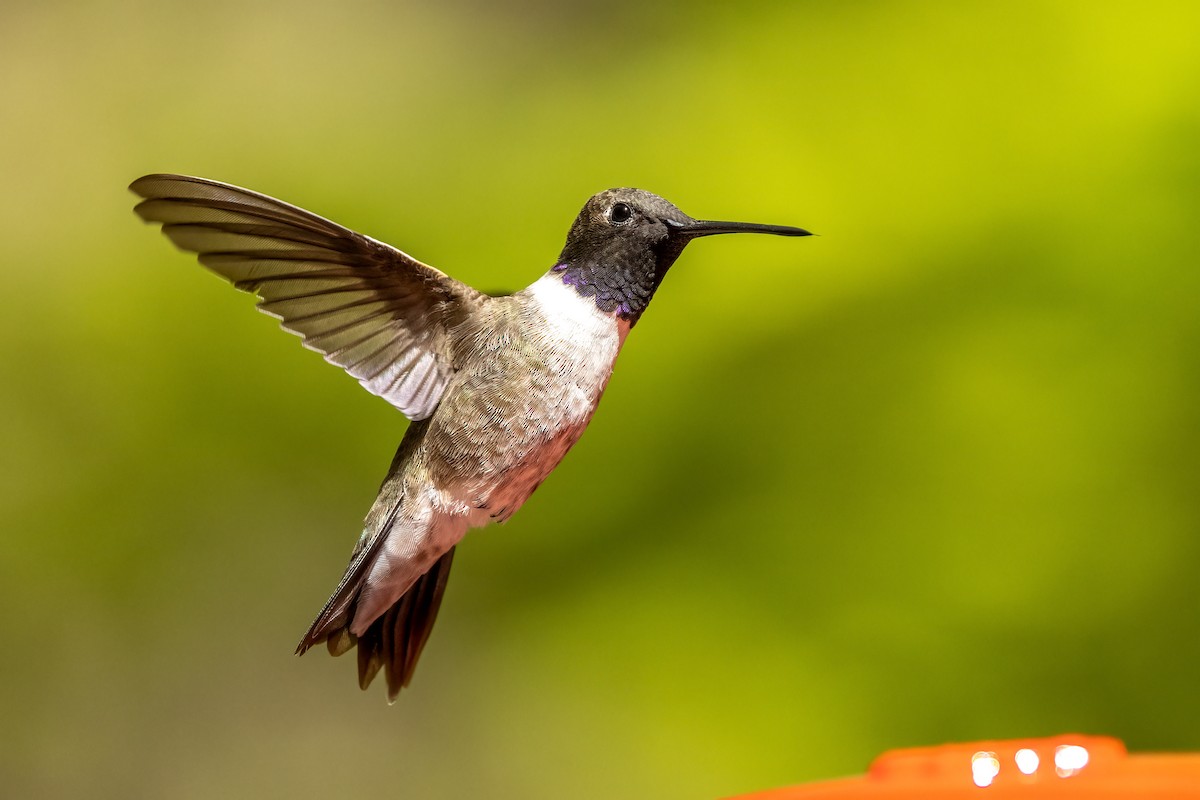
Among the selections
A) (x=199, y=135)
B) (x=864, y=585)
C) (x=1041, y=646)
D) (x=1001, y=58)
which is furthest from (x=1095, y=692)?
(x=199, y=135)

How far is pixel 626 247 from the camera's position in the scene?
Answer: 83 centimetres

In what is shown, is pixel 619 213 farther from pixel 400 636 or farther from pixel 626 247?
pixel 400 636

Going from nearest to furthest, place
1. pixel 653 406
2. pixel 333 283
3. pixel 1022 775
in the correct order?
pixel 1022 775 → pixel 333 283 → pixel 653 406

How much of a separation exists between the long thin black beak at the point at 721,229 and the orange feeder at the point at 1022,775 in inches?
12.9

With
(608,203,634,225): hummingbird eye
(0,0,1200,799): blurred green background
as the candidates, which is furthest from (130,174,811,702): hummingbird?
(0,0,1200,799): blurred green background

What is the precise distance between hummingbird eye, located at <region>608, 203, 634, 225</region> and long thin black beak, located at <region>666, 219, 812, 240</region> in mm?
37

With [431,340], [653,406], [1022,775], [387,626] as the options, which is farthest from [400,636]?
[653,406]

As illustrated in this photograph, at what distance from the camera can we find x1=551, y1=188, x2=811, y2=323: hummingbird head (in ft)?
2.65

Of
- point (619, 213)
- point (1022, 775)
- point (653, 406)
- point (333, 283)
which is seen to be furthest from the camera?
point (653, 406)

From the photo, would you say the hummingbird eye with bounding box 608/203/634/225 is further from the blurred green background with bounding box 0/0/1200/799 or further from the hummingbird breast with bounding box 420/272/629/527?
the blurred green background with bounding box 0/0/1200/799

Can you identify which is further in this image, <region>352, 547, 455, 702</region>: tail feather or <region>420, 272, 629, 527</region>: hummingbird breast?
<region>352, 547, 455, 702</region>: tail feather

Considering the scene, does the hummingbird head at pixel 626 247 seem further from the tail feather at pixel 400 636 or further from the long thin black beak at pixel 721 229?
the tail feather at pixel 400 636

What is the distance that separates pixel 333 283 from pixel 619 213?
25cm

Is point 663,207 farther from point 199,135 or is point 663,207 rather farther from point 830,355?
point 199,135
